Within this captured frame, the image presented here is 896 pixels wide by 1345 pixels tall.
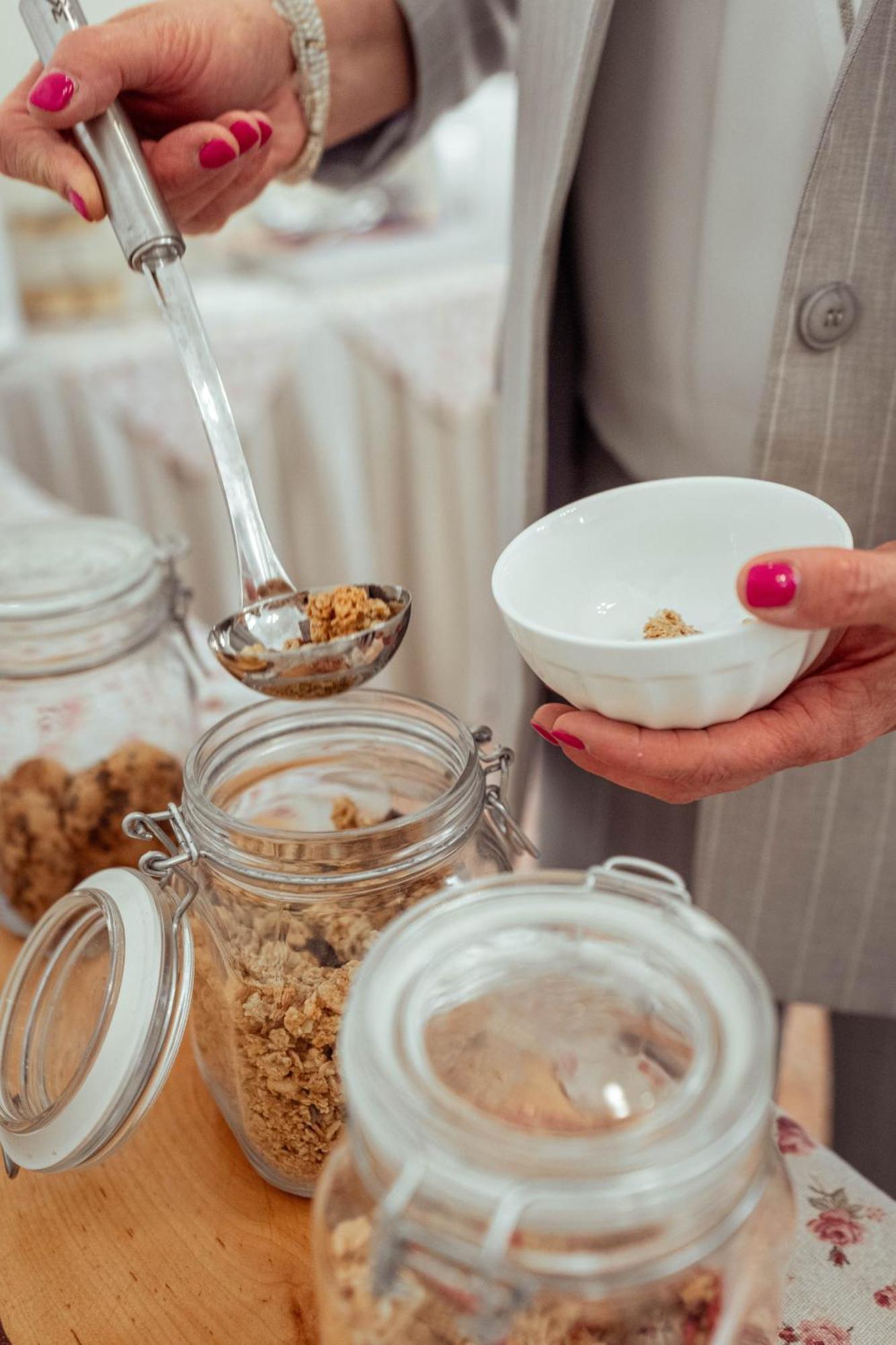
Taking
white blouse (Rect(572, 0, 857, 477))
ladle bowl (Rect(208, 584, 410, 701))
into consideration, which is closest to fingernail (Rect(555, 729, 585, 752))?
ladle bowl (Rect(208, 584, 410, 701))

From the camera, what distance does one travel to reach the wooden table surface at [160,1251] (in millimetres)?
413

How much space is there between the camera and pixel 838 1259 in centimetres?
44

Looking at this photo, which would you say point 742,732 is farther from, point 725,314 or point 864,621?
point 725,314

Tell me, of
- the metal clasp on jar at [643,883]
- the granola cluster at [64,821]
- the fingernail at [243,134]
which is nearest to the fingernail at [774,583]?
the metal clasp on jar at [643,883]

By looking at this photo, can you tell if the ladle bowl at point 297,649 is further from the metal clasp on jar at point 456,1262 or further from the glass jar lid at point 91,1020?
the metal clasp on jar at point 456,1262

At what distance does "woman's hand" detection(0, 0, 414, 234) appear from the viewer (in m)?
0.62

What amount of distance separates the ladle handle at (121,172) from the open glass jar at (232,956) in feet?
0.92

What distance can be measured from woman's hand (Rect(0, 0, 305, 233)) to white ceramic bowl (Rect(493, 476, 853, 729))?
345 millimetres

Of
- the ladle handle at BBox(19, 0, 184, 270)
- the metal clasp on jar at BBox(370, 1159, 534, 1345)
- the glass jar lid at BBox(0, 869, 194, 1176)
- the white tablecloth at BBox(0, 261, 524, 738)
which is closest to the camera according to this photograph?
the metal clasp on jar at BBox(370, 1159, 534, 1345)

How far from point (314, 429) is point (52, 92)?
1.32 metres

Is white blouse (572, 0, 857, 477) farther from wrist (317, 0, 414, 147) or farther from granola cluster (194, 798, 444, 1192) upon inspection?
granola cluster (194, 798, 444, 1192)

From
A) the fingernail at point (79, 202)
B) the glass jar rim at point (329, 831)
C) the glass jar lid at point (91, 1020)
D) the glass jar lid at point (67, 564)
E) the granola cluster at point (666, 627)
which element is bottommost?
the glass jar lid at point (91, 1020)

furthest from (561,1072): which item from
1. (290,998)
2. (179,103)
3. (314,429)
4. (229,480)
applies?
(314,429)

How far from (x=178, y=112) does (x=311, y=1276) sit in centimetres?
67
